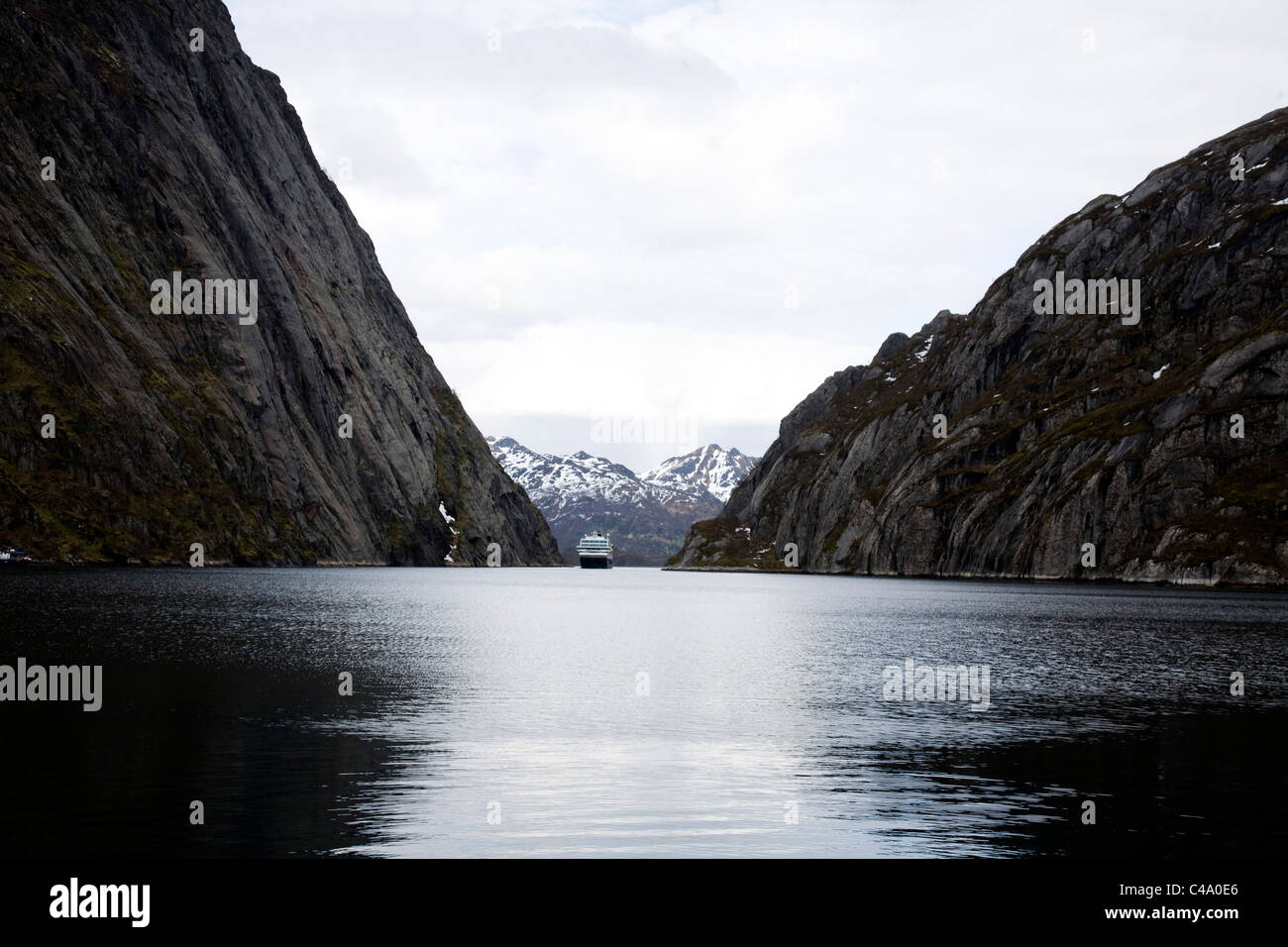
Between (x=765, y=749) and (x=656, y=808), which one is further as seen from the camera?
(x=765, y=749)

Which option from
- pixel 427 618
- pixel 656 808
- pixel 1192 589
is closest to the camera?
pixel 656 808

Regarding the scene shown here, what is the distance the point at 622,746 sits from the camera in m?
37.7

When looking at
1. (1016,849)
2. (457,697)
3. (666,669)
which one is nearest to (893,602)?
(666,669)

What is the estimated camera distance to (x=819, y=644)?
81.7m

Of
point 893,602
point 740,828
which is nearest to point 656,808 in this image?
point 740,828

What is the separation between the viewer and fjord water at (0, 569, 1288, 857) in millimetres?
25172

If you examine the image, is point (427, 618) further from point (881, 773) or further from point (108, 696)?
point (881, 773)

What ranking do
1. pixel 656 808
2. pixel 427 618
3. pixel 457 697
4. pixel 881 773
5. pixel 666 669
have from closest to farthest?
pixel 656 808
pixel 881 773
pixel 457 697
pixel 666 669
pixel 427 618

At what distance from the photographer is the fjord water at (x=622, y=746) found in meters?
25.2

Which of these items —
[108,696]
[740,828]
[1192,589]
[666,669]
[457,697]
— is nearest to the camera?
[740,828]

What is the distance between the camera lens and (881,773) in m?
33.5

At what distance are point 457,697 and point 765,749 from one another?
56.6 feet

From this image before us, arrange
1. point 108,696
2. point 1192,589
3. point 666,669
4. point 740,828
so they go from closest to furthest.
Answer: point 740,828 < point 108,696 < point 666,669 < point 1192,589
